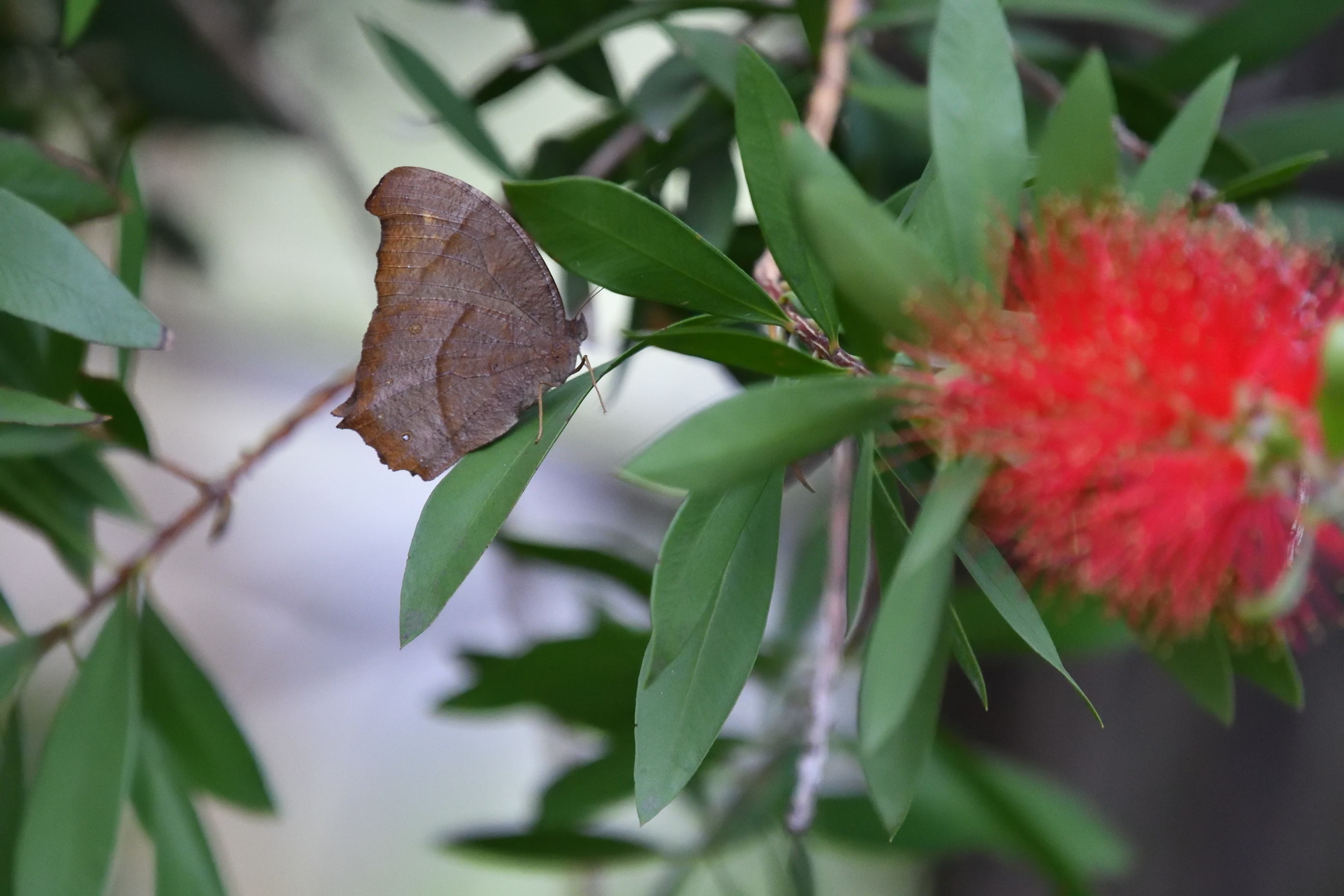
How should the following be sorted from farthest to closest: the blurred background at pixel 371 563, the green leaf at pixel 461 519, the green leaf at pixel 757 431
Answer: the blurred background at pixel 371 563 < the green leaf at pixel 461 519 < the green leaf at pixel 757 431

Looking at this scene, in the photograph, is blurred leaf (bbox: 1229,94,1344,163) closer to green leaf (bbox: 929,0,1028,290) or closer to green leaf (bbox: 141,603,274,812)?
green leaf (bbox: 929,0,1028,290)

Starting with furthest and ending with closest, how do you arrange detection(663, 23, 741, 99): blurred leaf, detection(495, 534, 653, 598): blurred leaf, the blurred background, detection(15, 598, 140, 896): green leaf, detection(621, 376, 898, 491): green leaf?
the blurred background
detection(495, 534, 653, 598): blurred leaf
detection(663, 23, 741, 99): blurred leaf
detection(15, 598, 140, 896): green leaf
detection(621, 376, 898, 491): green leaf

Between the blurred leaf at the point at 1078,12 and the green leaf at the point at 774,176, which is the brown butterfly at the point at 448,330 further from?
the blurred leaf at the point at 1078,12

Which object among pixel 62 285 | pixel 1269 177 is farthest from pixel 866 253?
pixel 62 285

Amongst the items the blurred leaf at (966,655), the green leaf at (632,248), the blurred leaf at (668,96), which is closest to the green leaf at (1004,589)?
the blurred leaf at (966,655)

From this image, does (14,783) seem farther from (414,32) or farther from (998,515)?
(414,32)

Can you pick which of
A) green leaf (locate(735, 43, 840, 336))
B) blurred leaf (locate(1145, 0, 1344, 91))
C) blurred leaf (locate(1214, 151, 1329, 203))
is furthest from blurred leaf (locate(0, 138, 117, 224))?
blurred leaf (locate(1145, 0, 1344, 91))
